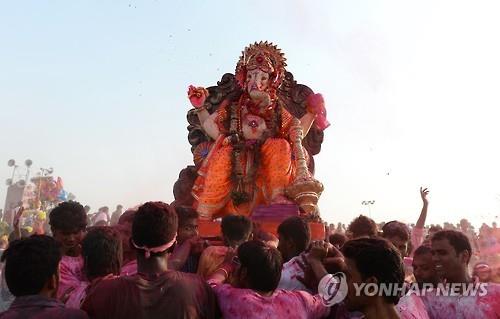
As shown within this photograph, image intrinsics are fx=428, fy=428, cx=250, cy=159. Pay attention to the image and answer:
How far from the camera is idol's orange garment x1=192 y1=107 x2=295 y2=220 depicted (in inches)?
293

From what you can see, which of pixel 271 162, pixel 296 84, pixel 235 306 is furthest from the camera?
pixel 296 84

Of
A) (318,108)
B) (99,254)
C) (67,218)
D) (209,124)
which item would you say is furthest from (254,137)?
(99,254)

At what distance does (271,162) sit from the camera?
7691 mm

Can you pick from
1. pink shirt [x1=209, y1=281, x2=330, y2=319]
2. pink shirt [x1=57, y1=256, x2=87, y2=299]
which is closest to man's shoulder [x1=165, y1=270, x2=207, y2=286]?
pink shirt [x1=209, y1=281, x2=330, y2=319]

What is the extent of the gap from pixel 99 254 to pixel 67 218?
34.2 inches

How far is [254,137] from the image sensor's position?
26.7ft

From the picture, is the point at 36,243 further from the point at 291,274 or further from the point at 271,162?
the point at 271,162

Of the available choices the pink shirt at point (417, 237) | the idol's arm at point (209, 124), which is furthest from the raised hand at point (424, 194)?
the idol's arm at point (209, 124)

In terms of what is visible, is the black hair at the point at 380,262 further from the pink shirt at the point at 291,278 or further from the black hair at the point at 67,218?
the black hair at the point at 67,218

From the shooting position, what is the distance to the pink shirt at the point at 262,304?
2.32 metres

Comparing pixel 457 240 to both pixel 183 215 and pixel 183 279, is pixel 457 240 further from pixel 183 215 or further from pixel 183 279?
pixel 183 215

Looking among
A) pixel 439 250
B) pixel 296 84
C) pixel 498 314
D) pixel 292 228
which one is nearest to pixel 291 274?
pixel 292 228

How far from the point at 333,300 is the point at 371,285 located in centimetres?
51

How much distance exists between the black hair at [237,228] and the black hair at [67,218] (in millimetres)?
1127
